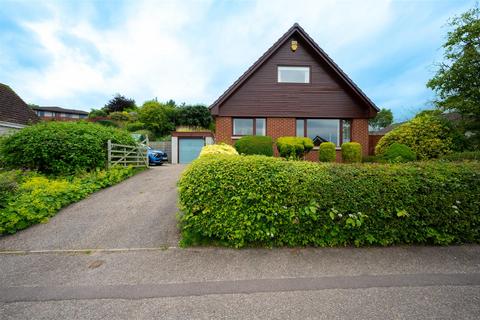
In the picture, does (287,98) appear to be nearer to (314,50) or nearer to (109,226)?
(314,50)

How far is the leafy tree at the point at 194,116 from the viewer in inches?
1230

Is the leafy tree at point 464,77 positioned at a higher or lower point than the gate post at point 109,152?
higher

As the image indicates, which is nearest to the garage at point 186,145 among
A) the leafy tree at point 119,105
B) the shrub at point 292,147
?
the shrub at point 292,147

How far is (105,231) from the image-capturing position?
14.6 ft

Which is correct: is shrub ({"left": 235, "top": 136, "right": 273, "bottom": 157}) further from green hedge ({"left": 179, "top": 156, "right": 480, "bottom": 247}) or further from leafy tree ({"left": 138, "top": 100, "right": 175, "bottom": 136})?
leafy tree ({"left": 138, "top": 100, "right": 175, "bottom": 136})

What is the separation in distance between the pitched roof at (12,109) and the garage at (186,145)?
914cm

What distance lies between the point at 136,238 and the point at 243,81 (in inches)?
372

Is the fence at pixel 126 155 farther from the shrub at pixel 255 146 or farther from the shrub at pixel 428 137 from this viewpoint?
the shrub at pixel 428 137

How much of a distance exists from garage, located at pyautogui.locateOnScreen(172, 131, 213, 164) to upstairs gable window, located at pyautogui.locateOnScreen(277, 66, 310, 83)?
8.59m

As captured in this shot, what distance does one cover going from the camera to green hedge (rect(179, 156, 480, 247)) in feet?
11.6

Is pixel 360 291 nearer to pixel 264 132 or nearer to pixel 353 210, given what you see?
pixel 353 210

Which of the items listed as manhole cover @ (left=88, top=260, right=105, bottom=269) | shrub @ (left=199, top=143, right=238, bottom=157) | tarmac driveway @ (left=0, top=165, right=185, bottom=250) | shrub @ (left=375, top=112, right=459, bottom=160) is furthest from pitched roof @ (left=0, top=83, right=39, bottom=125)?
shrub @ (left=375, top=112, right=459, bottom=160)

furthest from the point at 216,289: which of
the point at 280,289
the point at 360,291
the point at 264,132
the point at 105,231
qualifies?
the point at 264,132

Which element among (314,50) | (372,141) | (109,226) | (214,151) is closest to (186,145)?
(314,50)
